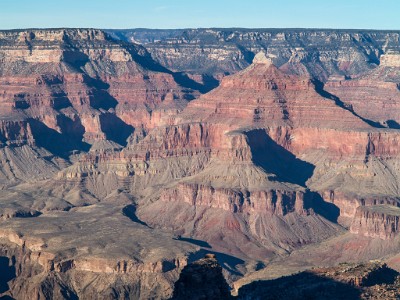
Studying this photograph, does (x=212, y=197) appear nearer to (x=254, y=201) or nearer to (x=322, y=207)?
(x=254, y=201)

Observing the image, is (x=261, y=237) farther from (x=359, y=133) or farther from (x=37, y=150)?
(x=37, y=150)

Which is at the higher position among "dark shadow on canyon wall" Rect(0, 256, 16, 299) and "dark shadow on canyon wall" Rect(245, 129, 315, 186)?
"dark shadow on canyon wall" Rect(245, 129, 315, 186)

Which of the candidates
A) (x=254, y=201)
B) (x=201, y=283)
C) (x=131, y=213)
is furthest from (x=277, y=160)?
(x=201, y=283)

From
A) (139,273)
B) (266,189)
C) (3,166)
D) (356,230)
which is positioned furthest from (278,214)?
(3,166)

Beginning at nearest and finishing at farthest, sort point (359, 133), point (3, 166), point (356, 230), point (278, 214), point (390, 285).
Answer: point (390, 285) → point (356, 230) → point (278, 214) → point (359, 133) → point (3, 166)

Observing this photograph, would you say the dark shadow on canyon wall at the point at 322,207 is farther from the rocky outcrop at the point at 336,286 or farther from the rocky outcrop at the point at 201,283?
the rocky outcrop at the point at 201,283

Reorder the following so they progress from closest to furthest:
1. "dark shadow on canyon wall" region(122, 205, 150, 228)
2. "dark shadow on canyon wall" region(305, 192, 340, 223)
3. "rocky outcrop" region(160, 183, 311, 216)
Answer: "rocky outcrop" region(160, 183, 311, 216) < "dark shadow on canyon wall" region(122, 205, 150, 228) < "dark shadow on canyon wall" region(305, 192, 340, 223)

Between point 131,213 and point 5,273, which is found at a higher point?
point 131,213

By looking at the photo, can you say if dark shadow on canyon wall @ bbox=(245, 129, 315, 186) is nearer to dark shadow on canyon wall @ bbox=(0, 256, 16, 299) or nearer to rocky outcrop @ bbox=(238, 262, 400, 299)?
dark shadow on canyon wall @ bbox=(0, 256, 16, 299)

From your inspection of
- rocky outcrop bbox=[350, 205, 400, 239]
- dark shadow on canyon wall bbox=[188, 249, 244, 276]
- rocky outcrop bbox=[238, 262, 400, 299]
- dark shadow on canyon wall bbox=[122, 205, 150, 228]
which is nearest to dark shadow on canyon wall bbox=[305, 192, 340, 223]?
rocky outcrop bbox=[350, 205, 400, 239]
